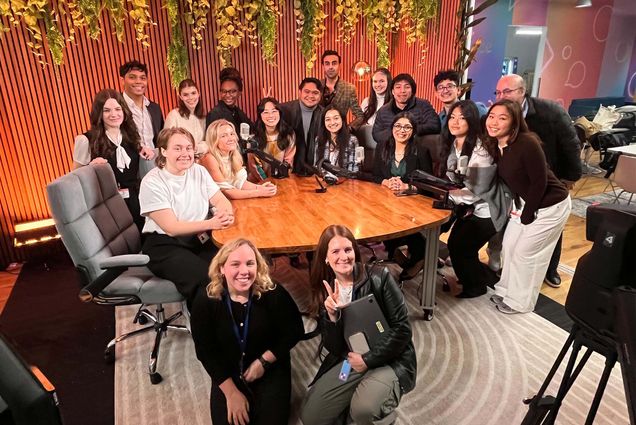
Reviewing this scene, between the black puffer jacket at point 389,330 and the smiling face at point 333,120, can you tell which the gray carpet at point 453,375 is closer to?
the black puffer jacket at point 389,330

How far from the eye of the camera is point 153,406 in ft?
7.62

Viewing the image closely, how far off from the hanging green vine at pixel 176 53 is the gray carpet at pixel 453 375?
234 centimetres

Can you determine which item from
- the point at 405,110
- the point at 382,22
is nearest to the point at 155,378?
the point at 405,110

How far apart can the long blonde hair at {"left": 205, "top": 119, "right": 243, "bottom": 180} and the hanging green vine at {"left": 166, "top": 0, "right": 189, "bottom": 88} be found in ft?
4.58

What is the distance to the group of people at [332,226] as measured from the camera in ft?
6.70

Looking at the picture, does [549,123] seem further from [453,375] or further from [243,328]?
[243,328]

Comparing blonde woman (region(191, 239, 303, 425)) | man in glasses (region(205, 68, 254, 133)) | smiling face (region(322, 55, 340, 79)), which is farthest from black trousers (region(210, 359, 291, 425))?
smiling face (region(322, 55, 340, 79))

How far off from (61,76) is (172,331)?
2647 millimetres

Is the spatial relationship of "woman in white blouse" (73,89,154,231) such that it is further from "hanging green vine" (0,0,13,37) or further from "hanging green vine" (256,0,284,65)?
"hanging green vine" (256,0,284,65)

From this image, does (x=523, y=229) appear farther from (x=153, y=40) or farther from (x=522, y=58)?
(x=522, y=58)

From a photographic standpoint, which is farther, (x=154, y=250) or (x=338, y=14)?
(x=338, y=14)

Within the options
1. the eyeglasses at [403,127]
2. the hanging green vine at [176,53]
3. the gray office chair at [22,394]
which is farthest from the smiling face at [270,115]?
the gray office chair at [22,394]

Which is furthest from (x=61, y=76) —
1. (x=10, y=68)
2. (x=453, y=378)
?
(x=453, y=378)

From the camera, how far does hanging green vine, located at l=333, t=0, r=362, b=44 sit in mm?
4555
